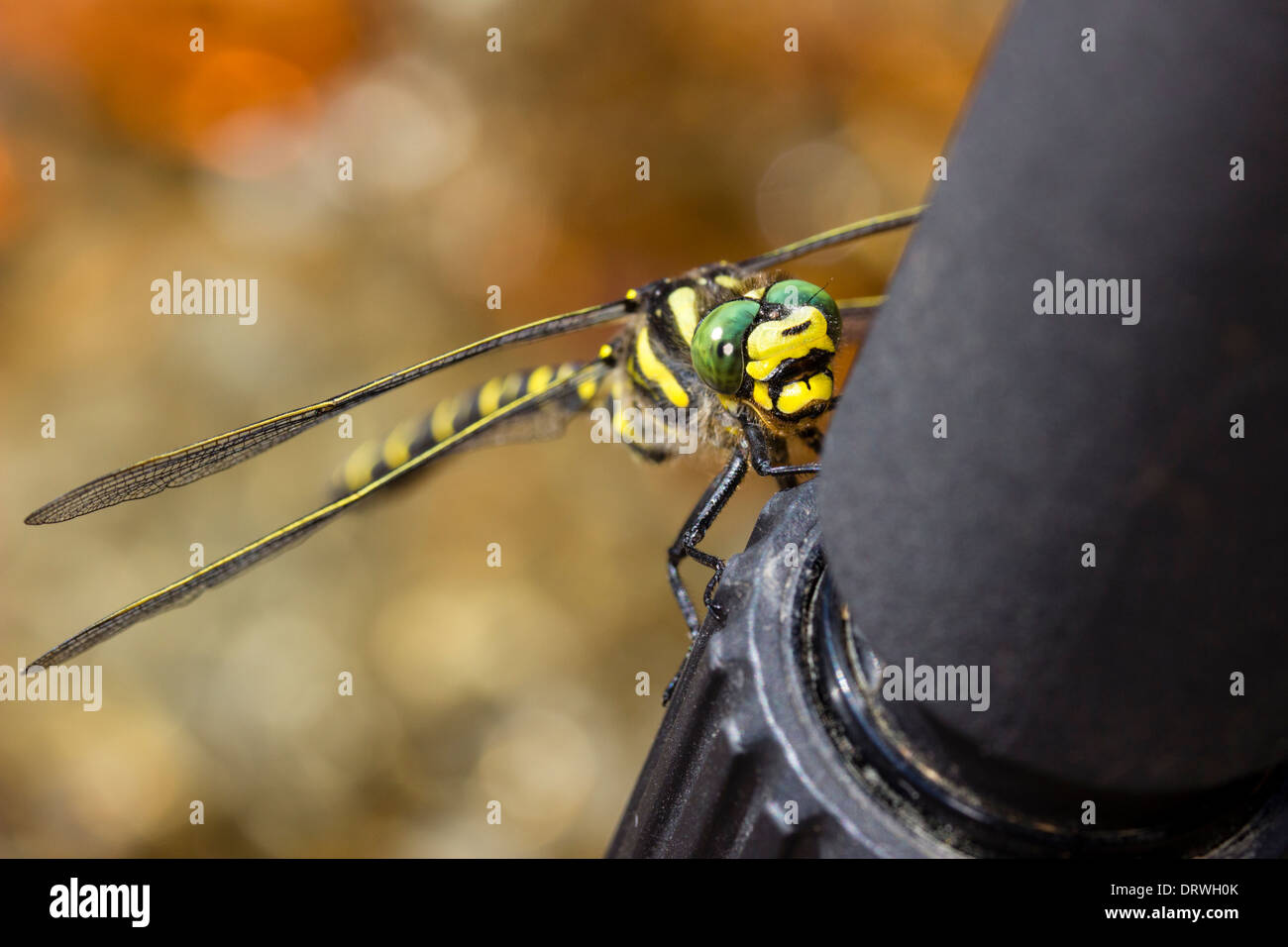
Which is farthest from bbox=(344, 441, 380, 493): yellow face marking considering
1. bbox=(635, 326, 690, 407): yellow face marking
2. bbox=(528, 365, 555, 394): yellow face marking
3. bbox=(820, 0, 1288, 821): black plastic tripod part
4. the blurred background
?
bbox=(820, 0, 1288, 821): black plastic tripod part

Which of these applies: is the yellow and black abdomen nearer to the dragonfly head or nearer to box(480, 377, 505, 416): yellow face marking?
box(480, 377, 505, 416): yellow face marking

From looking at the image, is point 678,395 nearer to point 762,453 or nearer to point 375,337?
point 762,453

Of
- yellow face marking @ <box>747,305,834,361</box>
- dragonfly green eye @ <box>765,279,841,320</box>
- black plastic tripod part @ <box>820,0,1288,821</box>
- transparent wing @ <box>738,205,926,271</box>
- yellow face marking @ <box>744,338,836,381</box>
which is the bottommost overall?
black plastic tripod part @ <box>820,0,1288,821</box>

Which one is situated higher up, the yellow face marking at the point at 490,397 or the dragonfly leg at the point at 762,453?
the yellow face marking at the point at 490,397

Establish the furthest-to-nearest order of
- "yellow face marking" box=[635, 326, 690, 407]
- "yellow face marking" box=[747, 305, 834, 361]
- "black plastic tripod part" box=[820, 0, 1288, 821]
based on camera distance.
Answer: "yellow face marking" box=[635, 326, 690, 407], "yellow face marking" box=[747, 305, 834, 361], "black plastic tripod part" box=[820, 0, 1288, 821]

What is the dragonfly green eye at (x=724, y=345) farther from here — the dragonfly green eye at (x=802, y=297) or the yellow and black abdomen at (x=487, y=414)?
the yellow and black abdomen at (x=487, y=414)

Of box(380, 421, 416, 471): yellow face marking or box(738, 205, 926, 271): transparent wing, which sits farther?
box(380, 421, 416, 471): yellow face marking

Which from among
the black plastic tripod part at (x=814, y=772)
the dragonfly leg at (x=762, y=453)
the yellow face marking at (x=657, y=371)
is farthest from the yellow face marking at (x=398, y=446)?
the black plastic tripod part at (x=814, y=772)
